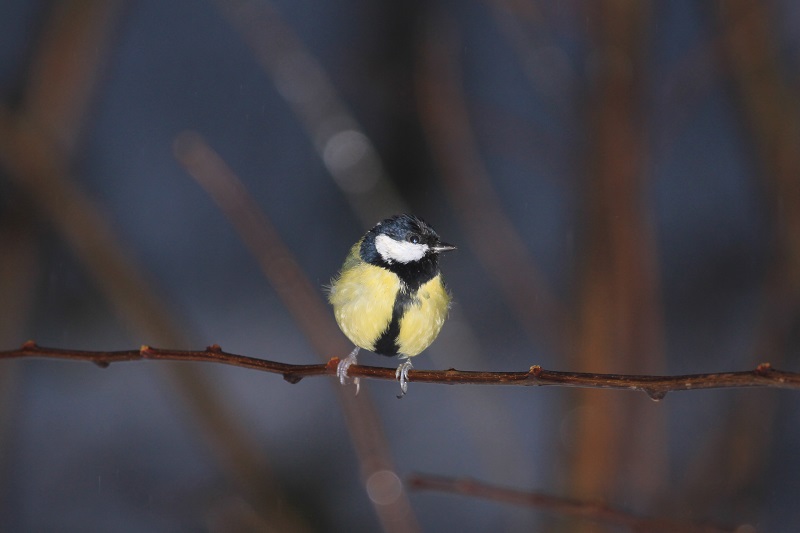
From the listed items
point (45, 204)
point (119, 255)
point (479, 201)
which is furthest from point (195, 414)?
point (479, 201)

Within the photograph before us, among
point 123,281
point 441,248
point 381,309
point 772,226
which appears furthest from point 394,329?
point 772,226

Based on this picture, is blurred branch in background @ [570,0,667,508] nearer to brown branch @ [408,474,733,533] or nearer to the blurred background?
the blurred background

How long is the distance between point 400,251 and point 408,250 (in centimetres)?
2

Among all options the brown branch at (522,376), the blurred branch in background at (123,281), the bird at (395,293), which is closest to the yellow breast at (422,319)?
the bird at (395,293)

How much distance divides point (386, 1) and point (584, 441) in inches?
80.4

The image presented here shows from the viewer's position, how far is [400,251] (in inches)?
49.7

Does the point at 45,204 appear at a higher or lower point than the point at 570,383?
higher

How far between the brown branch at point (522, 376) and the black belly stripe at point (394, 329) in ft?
0.72

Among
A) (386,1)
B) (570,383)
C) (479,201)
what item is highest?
(386,1)

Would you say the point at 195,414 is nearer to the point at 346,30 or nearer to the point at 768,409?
the point at 768,409

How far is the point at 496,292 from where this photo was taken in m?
3.22

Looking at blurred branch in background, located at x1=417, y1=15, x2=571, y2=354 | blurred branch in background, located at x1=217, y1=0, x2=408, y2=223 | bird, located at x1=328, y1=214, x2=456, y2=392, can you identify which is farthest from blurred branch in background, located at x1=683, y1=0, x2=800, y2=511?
bird, located at x1=328, y1=214, x2=456, y2=392

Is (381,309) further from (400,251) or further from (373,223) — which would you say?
(373,223)

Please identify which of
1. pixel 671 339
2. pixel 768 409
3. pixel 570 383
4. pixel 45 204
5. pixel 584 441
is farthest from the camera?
pixel 671 339
